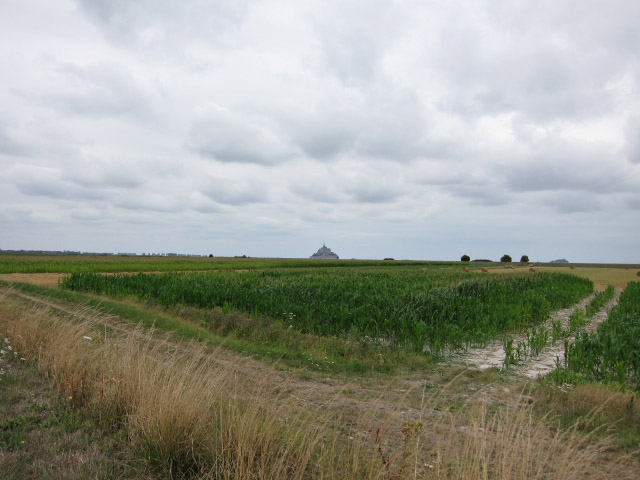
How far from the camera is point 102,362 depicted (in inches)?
262

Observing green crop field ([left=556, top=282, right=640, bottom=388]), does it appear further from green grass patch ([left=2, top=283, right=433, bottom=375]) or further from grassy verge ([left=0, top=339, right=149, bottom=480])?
grassy verge ([left=0, top=339, right=149, bottom=480])

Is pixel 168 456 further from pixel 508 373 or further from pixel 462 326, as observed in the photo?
pixel 462 326

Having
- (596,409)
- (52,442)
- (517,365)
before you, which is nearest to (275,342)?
(517,365)

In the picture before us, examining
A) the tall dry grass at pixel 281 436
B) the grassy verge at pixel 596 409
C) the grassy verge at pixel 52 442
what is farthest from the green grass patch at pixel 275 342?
the grassy verge at pixel 596 409

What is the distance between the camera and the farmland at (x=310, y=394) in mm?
3934

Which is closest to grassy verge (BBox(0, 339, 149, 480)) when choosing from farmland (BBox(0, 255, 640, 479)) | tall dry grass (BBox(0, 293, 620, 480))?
farmland (BBox(0, 255, 640, 479))

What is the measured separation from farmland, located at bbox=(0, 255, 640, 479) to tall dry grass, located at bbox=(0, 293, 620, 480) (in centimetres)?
3

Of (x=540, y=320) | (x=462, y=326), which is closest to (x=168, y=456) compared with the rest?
(x=462, y=326)

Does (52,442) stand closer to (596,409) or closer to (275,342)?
(275,342)

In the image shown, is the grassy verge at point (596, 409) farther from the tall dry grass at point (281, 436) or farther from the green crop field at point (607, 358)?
the green crop field at point (607, 358)

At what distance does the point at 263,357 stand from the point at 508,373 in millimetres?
5842

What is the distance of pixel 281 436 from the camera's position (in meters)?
4.29

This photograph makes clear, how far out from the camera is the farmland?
393 centimetres

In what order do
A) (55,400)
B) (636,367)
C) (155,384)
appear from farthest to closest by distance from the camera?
(636,367) → (55,400) → (155,384)
